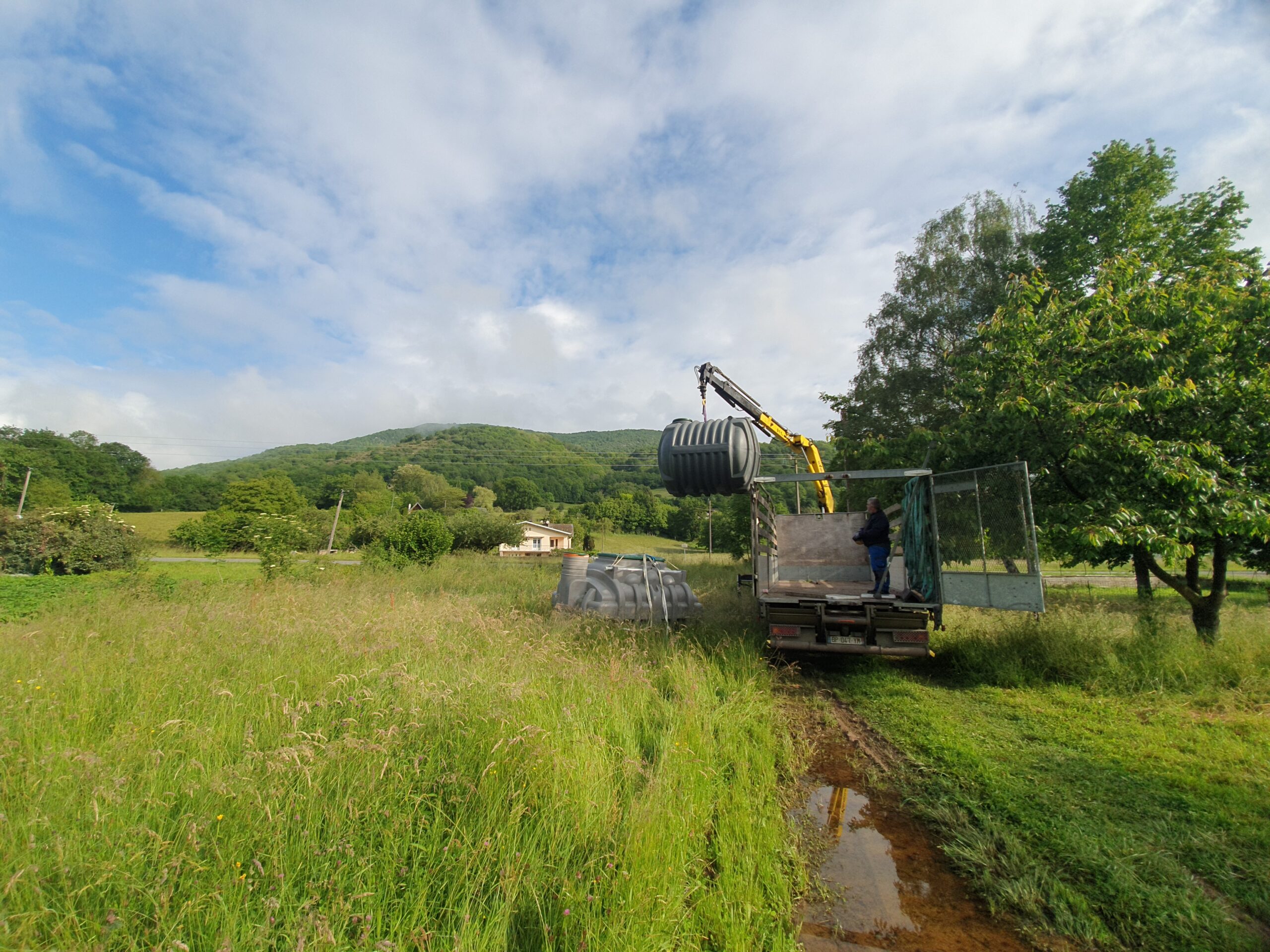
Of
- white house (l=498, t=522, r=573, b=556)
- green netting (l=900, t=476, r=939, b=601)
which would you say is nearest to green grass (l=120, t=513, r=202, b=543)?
white house (l=498, t=522, r=573, b=556)

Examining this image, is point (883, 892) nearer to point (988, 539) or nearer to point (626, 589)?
point (988, 539)

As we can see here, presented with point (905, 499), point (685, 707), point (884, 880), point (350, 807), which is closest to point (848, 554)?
point (905, 499)

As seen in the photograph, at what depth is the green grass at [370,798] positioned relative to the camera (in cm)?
189

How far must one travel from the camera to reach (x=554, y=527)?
76625 millimetres

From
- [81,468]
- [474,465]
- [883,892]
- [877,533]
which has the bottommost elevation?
[883,892]

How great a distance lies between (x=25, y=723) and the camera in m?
2.93

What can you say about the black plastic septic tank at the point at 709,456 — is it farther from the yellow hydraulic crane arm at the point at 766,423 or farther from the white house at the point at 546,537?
the white house at the point at 546,537

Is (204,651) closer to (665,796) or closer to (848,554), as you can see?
(665,796)

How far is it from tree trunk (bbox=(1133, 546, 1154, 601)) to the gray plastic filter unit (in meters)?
6.41

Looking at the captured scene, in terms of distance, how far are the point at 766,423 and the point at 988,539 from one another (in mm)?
5213

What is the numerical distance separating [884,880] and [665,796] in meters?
1.27

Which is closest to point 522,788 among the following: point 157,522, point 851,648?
point 851,648

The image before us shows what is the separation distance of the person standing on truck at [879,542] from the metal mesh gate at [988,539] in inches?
29.9

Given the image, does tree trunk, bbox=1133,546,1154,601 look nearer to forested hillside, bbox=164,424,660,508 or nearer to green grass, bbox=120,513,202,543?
forested hillside, bbox=164,424,660,508
